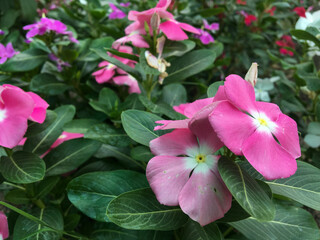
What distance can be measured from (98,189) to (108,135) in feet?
0.54

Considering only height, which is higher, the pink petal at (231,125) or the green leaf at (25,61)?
the pink petal at (231,125)

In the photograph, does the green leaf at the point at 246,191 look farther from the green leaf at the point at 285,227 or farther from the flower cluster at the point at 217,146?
the green leaf at the point at 285,227

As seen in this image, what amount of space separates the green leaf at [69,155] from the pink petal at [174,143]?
1.15 ft

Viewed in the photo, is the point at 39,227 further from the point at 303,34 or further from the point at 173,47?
the point at 303,34

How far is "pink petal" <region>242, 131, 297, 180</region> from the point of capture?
0.46 meters

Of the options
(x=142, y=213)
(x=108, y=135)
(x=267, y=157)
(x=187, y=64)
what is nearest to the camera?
(x=267, y=157)

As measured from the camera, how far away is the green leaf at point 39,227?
2.24ft

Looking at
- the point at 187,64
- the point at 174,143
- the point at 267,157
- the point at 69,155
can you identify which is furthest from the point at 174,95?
the point at 267,157

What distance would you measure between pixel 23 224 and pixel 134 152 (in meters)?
0.32

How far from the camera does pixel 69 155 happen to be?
34.0 inches

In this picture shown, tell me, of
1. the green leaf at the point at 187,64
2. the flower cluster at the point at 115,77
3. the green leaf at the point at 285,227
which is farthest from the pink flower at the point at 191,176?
the flower cluster at the point at 115,77

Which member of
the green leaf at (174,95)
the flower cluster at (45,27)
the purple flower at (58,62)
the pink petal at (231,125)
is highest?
the pink petal at (231,125)

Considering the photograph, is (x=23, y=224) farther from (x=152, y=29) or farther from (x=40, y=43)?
(x=40, y=43)

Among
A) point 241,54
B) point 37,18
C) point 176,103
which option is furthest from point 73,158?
point 241,54
